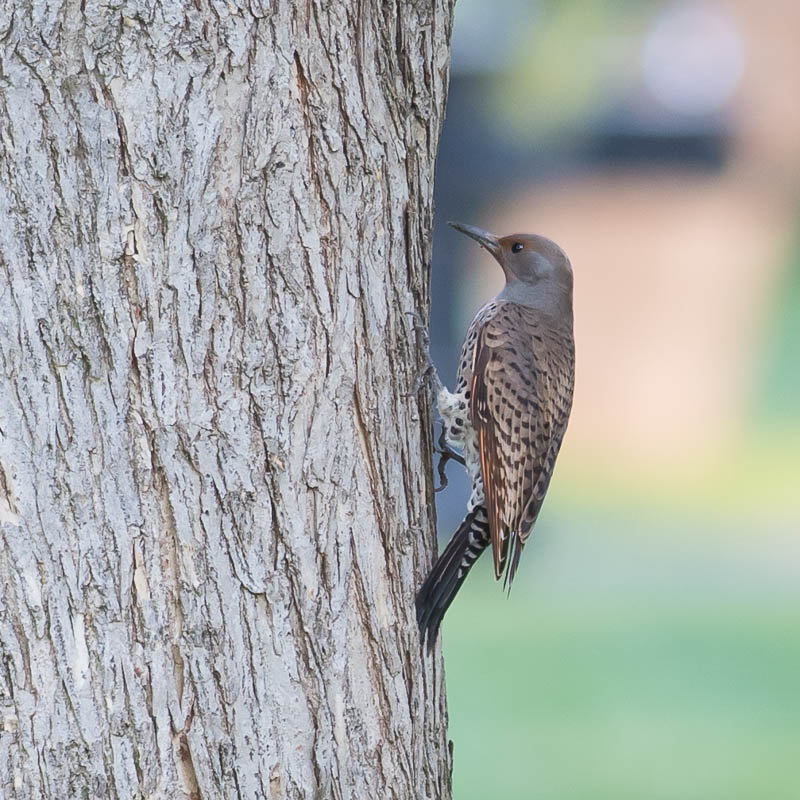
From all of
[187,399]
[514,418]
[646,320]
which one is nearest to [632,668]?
[646,320]

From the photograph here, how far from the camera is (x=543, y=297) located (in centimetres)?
393

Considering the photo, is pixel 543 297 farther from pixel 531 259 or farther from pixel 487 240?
pixel 487 240

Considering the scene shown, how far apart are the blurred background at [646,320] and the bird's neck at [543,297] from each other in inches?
176

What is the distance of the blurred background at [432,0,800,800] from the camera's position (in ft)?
A: 29.4

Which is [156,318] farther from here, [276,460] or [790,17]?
[790,17]

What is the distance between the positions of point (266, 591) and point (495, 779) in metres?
4.80

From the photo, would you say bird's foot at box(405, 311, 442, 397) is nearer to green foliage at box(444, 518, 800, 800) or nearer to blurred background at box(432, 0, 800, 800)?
green foliage at box(444, 518, 800, 800)

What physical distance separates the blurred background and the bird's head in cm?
451

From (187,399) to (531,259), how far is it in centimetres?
195

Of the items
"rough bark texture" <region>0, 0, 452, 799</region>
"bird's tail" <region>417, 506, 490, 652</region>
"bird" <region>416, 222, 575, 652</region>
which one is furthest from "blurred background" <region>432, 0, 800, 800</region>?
"rough bark texture" <region>0, 0, 452, 799</region>

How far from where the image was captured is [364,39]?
7.83 feet

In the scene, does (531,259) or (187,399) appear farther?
(531,259)

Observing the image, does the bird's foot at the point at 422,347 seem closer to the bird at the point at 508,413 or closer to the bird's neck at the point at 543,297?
the bird at the point at 508,413

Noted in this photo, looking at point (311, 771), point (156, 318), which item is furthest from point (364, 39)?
point (311, 771)
